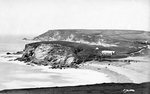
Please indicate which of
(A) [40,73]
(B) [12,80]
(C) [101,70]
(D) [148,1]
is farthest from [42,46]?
(D) [148,1]

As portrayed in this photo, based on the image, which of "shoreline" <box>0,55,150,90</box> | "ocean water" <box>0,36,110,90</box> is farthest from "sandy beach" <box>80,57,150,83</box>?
"ocean water" <box>0,36,110,90</box>

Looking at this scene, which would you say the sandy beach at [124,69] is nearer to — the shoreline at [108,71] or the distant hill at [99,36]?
the shoreline at [108,71]

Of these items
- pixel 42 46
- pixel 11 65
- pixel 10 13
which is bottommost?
Result: pixel 11 65

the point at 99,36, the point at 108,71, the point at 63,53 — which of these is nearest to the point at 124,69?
the point at 108,71

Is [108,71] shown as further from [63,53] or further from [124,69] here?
[63,53]

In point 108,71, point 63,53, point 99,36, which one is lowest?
point 108,71

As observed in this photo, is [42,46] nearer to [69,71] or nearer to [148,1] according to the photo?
[69,71]
